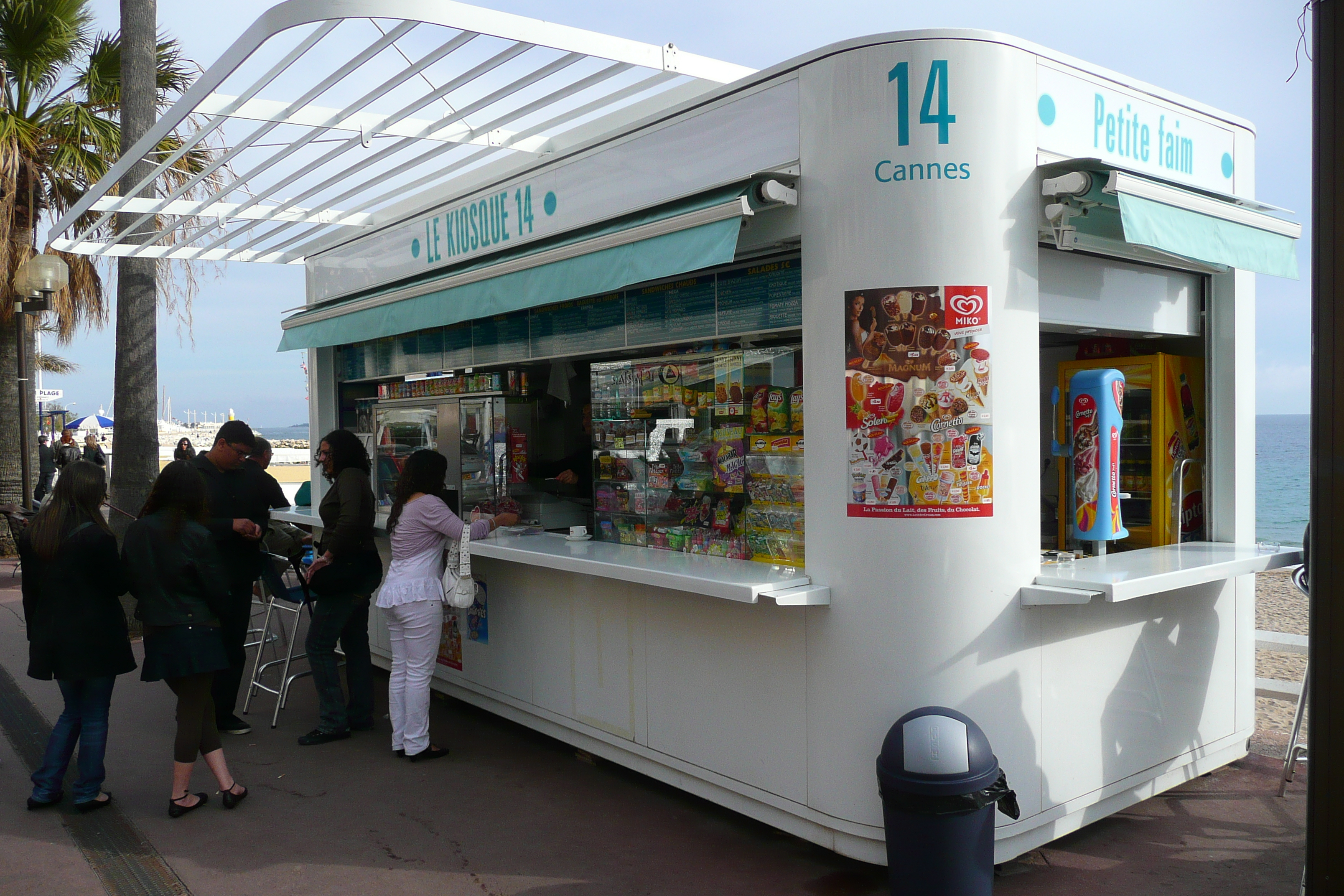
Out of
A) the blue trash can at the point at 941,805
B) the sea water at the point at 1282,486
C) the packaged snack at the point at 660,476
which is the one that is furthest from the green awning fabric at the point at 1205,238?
the sea water at the point at 1282,486

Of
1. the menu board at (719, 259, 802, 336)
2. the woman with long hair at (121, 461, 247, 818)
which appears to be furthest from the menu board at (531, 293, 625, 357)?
the woman with long hair at (121, 461, 247, 818)

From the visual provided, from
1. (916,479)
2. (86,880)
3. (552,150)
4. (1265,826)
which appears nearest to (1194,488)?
(1265,826)

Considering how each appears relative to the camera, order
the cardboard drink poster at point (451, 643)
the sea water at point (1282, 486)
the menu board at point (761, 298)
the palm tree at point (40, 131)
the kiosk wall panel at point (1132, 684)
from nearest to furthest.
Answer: the kiosk wall panel at point (1132, 684), the menu board at point (761, 298), the cardboard drink poster at point (451, 643), the palm tree at point (40, 131), the sea water at point (1282, 486)

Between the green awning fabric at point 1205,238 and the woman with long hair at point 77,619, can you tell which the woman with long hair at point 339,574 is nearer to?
the woman with long hair at point 77,619

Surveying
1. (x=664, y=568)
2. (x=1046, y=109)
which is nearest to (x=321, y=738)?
(x=664, y=568)

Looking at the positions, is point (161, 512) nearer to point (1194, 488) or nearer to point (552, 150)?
point (552, 150)

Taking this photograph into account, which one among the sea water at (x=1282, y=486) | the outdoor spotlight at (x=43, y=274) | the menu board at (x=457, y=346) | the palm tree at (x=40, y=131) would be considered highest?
the palm tree at (x=40, y=131)

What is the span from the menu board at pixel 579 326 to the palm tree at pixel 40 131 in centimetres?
843

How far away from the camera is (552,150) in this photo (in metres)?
5.54

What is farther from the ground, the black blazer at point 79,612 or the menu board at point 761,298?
the menu board at point 761,298

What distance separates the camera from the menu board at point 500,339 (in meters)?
6.05

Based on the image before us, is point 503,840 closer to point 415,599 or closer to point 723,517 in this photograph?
point 415,599

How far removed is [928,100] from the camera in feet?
11.7

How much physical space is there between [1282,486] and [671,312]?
5199 centimetres
